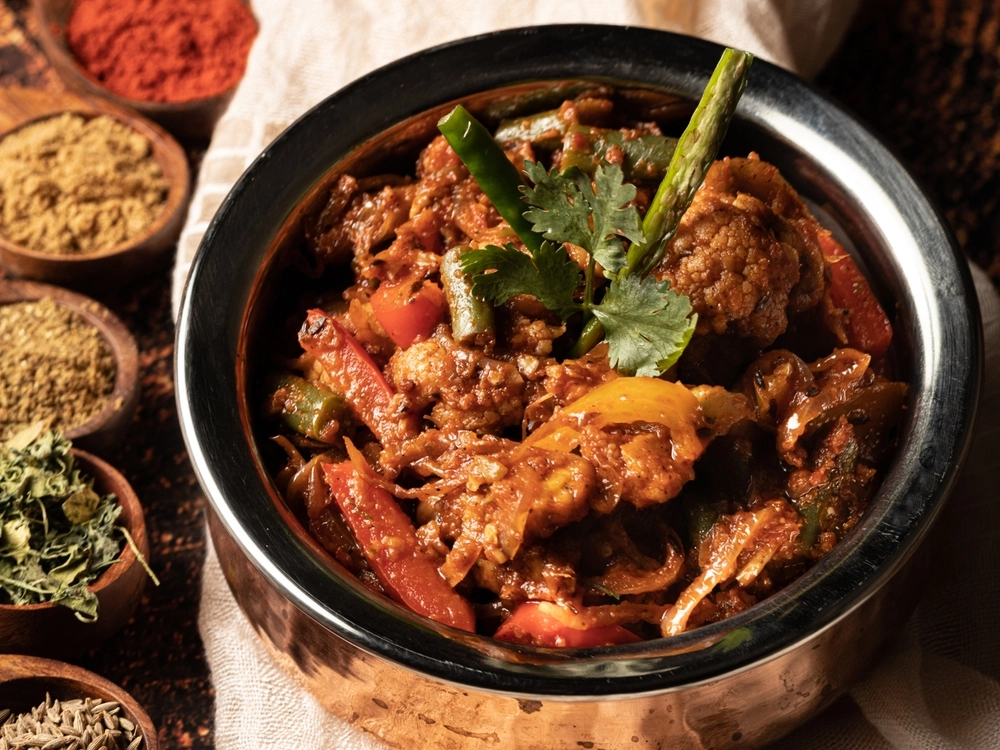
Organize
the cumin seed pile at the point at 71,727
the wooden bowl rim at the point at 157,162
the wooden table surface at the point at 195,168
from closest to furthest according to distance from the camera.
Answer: the cumin seed pile at the point at 71,727 → the wooden table surface at the point at 195,168 → the wooden bowl rim at the point at 157,162

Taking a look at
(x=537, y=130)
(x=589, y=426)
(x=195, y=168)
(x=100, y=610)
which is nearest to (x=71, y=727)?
(x=100, y=610)

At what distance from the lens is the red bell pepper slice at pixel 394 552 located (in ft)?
8.22

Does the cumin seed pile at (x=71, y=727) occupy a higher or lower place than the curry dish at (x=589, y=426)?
lower

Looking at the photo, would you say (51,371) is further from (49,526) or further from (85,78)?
(85,78)

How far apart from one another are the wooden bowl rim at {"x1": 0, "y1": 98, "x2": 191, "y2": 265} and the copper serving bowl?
3.74 ft

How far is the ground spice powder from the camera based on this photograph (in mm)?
3967

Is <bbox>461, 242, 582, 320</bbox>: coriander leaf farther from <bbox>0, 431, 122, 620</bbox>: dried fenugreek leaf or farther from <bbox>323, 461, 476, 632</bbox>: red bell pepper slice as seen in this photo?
<bbox>0, 431, 122, 620</bbox>: dried fenugreek leaf

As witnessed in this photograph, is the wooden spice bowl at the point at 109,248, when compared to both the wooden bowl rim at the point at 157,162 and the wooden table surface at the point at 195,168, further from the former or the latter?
the wooden table surface at the point at 195,168

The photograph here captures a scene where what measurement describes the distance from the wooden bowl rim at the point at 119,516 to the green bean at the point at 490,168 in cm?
142

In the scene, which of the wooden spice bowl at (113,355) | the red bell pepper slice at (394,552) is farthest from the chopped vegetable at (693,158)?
the wooden spice bowl at (113,355)

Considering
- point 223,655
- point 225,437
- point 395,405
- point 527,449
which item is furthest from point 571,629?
point 223,655

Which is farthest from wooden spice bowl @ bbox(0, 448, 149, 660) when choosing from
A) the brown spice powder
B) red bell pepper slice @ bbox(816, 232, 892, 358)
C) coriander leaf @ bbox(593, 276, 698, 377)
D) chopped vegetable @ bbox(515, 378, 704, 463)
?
red bell pepper slice @ bbox(816, 232, 892, 358)

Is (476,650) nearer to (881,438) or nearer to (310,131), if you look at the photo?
(881,438)

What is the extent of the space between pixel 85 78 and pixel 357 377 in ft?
7.86
